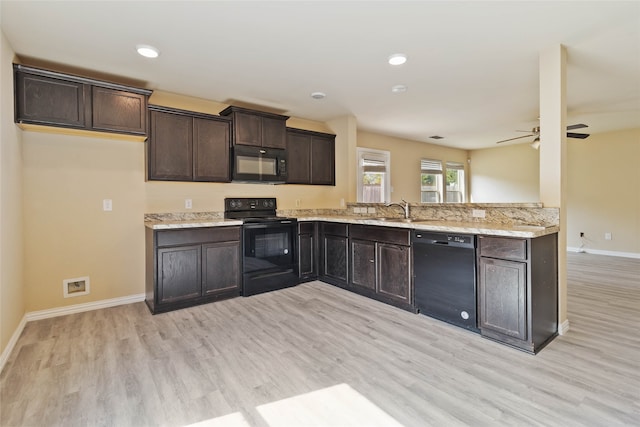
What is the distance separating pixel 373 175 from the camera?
6.16 m

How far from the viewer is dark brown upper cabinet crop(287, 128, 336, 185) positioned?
462cm

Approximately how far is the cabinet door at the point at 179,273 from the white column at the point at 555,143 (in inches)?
131

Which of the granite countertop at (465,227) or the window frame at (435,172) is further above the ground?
the window frame at (435,172)

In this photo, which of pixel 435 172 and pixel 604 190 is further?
pixel 435 172

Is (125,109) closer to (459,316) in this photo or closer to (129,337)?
(129,337)

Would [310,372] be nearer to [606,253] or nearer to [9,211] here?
[9,211]

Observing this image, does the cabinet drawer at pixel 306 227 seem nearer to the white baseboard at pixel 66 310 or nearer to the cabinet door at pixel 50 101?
the white baseboard at pixel 66 310

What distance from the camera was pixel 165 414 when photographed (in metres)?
1.66

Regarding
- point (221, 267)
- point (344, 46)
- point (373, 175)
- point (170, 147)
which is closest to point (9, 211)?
point (170, 147)

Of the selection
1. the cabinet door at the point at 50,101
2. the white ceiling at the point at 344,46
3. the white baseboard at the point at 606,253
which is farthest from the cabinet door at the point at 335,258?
the white baseboard at the point at 606,253

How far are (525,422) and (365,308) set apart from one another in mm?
1762

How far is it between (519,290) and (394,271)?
1176mm

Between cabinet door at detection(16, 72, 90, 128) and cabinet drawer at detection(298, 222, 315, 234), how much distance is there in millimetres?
2530

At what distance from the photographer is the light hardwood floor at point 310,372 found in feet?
5.41
